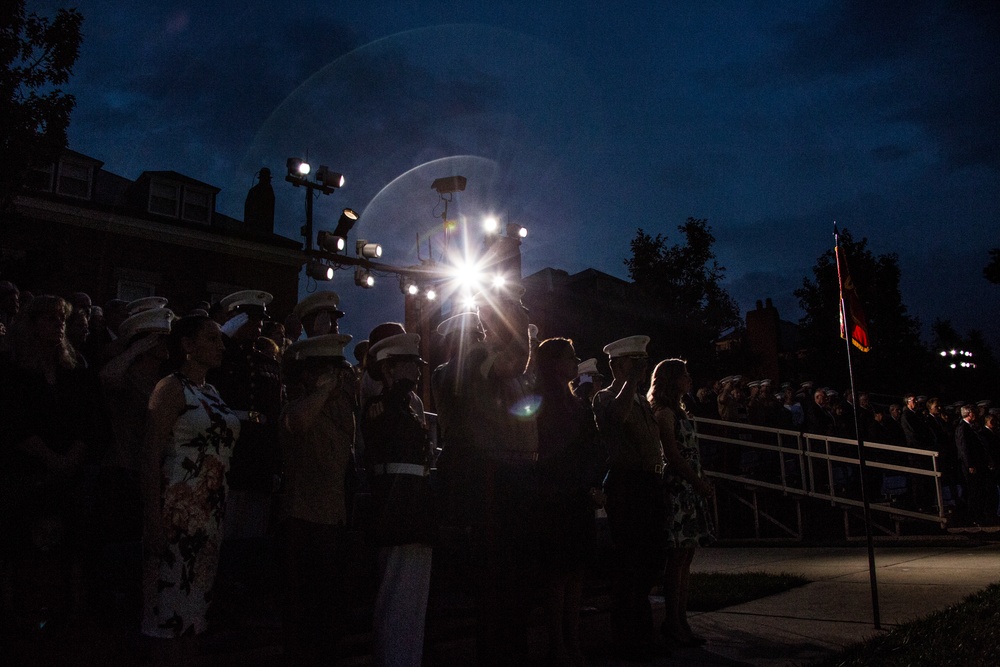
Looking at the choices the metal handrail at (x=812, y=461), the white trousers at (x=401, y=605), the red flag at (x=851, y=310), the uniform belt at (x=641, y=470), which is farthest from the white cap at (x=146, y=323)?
the metal handrail at (x=812, y=461)

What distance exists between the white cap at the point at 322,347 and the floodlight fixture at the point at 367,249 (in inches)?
519

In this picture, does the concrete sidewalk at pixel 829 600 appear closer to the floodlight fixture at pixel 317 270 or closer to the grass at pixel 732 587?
the grass at pixel 732 587

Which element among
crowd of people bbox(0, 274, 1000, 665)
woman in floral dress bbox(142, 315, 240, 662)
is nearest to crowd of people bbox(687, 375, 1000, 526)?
crowd of people bbox(0, 274, 1000, 665)

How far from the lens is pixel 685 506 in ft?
16.7

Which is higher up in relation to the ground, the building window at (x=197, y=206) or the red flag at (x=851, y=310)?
the building window at (x=197, y=206)

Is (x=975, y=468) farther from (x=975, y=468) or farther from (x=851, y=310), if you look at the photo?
(x=851, y=310)

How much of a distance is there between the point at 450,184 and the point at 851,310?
13886 millimetres

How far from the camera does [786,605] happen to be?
235 inches

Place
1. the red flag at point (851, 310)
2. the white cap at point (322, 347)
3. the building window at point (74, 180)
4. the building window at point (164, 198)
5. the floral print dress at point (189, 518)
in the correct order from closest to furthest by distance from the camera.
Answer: the floral print dress at point (189, 518), the white cap at point (322, 347), the red flag at point (851, 310), the building window at point (74, 180), the building window at point (164, 198)

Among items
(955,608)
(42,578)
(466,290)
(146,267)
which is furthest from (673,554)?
(146,267)

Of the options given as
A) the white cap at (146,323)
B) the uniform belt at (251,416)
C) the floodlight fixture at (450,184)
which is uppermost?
the floodlight fixture at (450,184)

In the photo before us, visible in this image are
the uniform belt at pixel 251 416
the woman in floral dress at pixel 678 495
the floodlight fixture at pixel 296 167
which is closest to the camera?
the uniform belt at pixel 251 416

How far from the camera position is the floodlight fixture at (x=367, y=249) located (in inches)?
655

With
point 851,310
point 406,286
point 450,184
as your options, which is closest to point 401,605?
point 851,310
